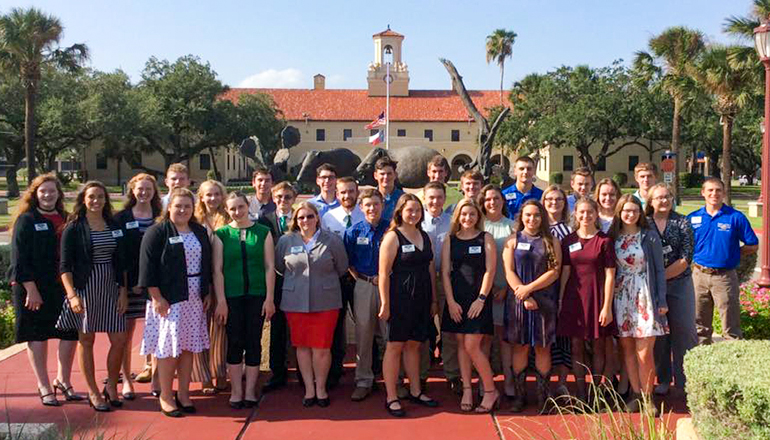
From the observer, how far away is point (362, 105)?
6762cm

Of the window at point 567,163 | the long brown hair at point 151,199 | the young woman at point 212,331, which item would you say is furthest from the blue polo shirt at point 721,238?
the window at point 567,163

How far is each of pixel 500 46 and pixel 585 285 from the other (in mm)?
62095

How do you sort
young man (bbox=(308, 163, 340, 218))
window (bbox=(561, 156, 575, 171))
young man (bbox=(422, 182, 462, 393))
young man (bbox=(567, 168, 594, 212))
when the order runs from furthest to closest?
window (bbox=(561, 156, 575, 171)) < young man (bbox=(308, 163, 340, 218)) < young man (bbox=(567, 168, 594, 212)) < young man (bbox=(422, 182, 462, 393))

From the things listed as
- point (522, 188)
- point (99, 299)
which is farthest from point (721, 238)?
point (99, 299)

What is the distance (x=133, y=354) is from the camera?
282 inches

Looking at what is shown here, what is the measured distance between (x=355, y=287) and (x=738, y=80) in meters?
19.0

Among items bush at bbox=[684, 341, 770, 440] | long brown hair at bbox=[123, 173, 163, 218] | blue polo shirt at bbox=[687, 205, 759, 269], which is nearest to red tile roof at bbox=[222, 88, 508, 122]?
blue polo shirt at bbox=[687, 205, 759, 269]

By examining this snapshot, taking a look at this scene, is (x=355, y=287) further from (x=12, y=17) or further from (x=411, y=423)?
(x=12, y=17)

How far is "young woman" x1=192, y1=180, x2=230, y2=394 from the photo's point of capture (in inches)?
217

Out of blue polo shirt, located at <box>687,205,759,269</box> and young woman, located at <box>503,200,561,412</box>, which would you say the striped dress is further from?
blue polo shirt, located at <box>687,205,759,269</box>

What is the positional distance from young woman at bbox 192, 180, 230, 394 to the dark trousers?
91 centimetres

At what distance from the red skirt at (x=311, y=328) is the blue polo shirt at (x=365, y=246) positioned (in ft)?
1.38

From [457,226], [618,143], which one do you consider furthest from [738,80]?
[618,143]

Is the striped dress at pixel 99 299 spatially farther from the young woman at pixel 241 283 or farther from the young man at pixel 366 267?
the young man at pixel 366 267
